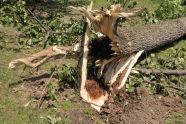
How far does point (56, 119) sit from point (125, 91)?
1.43m

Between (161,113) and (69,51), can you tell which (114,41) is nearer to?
(69,51)

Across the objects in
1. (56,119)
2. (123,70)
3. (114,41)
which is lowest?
(56,119)

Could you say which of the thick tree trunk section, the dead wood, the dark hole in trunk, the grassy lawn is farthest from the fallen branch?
the dead wood

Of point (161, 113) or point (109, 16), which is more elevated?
point (109, 16)

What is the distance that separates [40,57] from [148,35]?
7.67 feet

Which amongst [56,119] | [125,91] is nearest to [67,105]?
[56,119]

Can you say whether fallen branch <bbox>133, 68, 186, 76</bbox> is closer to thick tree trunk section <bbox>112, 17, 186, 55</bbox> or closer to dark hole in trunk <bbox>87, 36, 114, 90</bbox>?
thick tree trunk section <bbox>112, 17, 186, 55</bbox>

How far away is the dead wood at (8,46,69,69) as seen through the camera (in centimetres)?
834

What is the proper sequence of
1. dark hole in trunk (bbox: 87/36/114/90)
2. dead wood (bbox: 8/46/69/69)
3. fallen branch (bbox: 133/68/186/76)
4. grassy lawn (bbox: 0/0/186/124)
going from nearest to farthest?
grassy lawn (bbox: 0/0/186/124) → dead wood (bbox: 8/46/69/69) → dark hole in trunk (bbox: 87/36/114/90) → fallen branch (bbox: 133/68/186/76)

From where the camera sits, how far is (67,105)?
7.85 meters

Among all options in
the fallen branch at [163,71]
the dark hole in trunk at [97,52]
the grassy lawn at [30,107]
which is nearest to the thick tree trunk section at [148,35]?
the dark hole in trunk at [97,52]

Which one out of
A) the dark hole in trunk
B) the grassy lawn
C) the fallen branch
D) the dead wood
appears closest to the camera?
the grassy lawn

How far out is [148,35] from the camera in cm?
950

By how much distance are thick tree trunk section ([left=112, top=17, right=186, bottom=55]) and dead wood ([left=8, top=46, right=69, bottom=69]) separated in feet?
3.61
